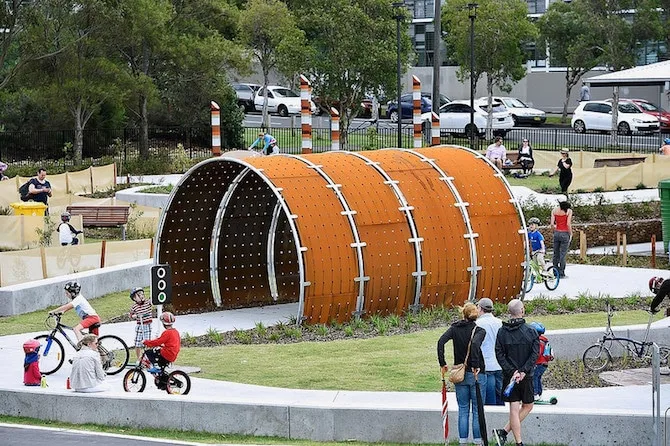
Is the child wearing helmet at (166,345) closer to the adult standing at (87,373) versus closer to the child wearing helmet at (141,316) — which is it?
the adult standing at (87,373)

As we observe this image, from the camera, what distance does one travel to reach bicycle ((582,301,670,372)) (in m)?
18.2

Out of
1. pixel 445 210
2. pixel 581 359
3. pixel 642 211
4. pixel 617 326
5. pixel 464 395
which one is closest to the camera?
pixel 464 395

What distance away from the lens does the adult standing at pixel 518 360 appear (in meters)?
13.9

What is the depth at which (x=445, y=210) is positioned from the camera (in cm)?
2445

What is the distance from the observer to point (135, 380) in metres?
17.5

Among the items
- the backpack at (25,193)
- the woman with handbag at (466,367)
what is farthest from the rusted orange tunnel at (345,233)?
the backpack at (25,193)

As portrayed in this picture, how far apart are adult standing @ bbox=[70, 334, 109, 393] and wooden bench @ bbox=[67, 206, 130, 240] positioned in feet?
55.0

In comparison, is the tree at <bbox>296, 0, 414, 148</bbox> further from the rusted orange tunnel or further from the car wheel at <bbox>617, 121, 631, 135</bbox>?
the rusted orange tunnel

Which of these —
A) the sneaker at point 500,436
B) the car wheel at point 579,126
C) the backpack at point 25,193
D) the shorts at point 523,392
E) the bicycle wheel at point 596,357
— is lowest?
the car wheel at point 579,126

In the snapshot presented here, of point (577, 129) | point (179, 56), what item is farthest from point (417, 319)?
point (577, 129)

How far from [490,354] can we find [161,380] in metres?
4.57

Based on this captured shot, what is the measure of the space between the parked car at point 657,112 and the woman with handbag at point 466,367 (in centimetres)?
4583

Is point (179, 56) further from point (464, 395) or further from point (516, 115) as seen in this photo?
point (464, 395)

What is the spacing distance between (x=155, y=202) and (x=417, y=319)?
18373 millimetres
